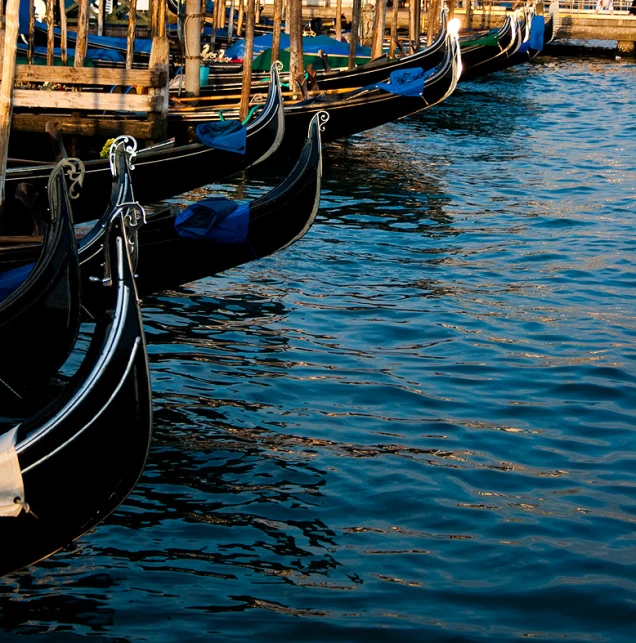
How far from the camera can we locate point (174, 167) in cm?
905

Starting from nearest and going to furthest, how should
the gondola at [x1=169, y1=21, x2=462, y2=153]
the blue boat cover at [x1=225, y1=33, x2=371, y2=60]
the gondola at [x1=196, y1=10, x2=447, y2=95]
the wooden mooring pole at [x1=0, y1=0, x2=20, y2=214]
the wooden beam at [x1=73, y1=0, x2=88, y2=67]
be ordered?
the wooden mooring pole at [x1=0, y1=0, x2=20, y2=214]
the wooden beam at [x1=73, y1=0, x2=88, y2=67]
the gondola at [x1=169, y1=21, x2=462, y2=153]
the gondola at [x1=196, y1=10, x2=447, y2=95]
the blue boat cover at [x1=225, y1=33, x2=371, y2=60]

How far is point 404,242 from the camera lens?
367 inches

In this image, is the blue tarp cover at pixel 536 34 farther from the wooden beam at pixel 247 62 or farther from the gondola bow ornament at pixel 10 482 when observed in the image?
the gondola bow ornament at pixel 10 482

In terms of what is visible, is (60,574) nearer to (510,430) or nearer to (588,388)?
(510,430)

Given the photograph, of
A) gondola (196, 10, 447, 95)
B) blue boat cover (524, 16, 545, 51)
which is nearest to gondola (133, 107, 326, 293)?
gondola (196, 10, 447, 95)

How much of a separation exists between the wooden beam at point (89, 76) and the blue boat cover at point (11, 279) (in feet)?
Answer: 16.0

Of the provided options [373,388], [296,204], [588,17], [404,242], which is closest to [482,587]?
[373,388]

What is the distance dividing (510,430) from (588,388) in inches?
31.0

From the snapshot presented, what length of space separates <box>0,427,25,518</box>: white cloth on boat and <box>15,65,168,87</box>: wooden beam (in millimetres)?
7408

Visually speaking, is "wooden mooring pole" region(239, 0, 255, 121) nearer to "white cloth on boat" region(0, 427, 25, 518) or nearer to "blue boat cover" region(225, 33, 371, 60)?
"blue boat cover" region(225, 33, 371, 60)

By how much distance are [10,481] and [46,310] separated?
1880 millimetres

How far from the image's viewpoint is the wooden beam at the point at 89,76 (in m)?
10.3

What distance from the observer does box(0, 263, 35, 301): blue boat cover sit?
5.62 m

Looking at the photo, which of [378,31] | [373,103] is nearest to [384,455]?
[373,103]
